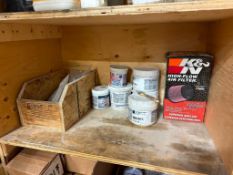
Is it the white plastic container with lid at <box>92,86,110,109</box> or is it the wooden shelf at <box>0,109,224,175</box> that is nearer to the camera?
the wooden shelf at <box>0,109,224,175</box>

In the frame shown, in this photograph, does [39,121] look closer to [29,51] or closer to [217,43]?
[29,51]

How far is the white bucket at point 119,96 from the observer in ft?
2.64

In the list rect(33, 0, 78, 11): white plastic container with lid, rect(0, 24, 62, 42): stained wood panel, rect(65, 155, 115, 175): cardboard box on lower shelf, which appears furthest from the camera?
rect(65, 155, 115, 175): cardboard box on lower shelf

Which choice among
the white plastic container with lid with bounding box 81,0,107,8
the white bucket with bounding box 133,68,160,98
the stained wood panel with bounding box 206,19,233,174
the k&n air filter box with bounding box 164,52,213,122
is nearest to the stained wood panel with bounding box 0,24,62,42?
the white plastic container with lid with bounding box 81,0,107,8

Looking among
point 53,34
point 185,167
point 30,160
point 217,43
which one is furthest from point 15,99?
point 217,43

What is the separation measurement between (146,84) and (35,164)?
53cm

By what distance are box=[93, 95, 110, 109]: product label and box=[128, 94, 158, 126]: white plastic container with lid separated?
6.8 inches

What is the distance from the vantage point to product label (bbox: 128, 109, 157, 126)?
677 millimetres

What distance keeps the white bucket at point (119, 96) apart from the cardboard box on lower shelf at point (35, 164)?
1.08 ft

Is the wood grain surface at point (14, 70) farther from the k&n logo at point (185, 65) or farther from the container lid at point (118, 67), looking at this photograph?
the k&n logo at point (185, 65)

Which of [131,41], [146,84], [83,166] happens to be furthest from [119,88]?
[83,166]

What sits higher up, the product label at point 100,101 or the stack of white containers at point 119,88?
the stack of white containers at point 119,88

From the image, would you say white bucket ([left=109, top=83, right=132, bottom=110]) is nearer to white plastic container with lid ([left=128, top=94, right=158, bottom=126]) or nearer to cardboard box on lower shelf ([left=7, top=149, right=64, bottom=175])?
white plastic container with lid ([left=128, top=94, right=158, bottom=126])

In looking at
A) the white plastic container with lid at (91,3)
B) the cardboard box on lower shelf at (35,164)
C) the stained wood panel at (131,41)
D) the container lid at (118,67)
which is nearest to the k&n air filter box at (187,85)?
the stained wood panel at (131,41)
